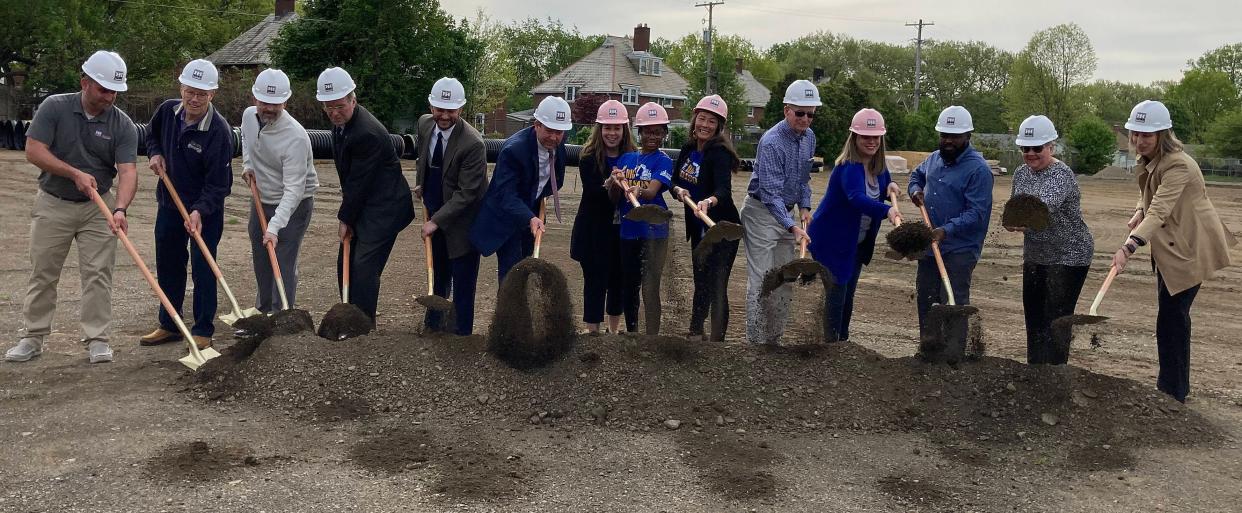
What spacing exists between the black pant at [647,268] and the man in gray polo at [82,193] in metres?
3.11

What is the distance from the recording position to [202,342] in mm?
6875

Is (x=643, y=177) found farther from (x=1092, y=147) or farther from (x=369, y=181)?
(x=1092, y=147)

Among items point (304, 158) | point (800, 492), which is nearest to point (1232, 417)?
point (800, 492)

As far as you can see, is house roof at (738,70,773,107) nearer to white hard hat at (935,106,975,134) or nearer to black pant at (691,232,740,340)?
black pant at (691,232,740,340)

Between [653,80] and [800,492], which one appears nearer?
[800,492]

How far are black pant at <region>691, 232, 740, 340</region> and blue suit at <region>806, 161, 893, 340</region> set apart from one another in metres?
0.57

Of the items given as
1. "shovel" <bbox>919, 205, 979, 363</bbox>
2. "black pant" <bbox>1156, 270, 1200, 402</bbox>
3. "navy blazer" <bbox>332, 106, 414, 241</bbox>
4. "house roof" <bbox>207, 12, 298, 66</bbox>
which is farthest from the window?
"black pant" <bbox>1156, 270, 1200, 402</bbox>

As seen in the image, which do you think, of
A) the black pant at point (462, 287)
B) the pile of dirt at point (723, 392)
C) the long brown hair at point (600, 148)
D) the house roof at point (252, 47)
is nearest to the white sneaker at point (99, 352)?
the pile of dirt at point (723, 392)

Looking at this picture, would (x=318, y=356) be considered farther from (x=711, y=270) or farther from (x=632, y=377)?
(x=711, y=270)

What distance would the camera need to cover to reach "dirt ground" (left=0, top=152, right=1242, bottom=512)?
15.0 ft

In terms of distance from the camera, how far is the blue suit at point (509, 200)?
6.53 meters

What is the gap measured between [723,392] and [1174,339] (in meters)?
2.63

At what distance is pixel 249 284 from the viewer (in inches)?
383

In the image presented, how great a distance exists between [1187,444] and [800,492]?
7.55 feet
